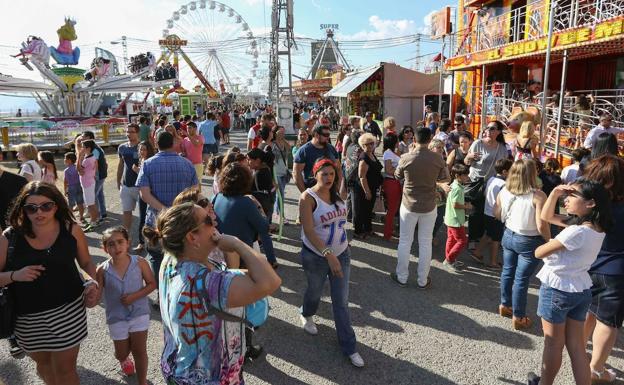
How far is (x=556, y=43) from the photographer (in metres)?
8.60

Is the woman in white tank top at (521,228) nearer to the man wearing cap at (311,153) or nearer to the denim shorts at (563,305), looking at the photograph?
the denim shorts at (563,305)

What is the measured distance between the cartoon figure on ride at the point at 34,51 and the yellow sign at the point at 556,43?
22.6 meters

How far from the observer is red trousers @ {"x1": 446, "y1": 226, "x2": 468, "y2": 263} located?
4957mm

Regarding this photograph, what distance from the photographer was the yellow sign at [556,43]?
7.34 metres

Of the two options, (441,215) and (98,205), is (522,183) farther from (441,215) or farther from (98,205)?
(98,205)

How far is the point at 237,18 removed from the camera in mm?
40750

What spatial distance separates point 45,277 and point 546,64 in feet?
24.7

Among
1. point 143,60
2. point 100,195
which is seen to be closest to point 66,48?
point 143,60

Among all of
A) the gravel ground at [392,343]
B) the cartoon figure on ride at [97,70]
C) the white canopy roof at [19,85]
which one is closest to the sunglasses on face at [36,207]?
the gravel ground at [392,343]

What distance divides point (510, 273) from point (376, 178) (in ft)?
8.28

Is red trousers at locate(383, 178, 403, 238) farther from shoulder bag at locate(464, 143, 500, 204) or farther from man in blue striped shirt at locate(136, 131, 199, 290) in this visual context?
man in blue striped shirt at locate(136, 131, 199, 290)

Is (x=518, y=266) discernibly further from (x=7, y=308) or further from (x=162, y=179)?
(x=7, y=308)

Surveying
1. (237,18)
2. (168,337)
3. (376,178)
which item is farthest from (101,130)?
(237,18)

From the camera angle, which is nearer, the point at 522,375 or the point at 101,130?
the point at 522,375
